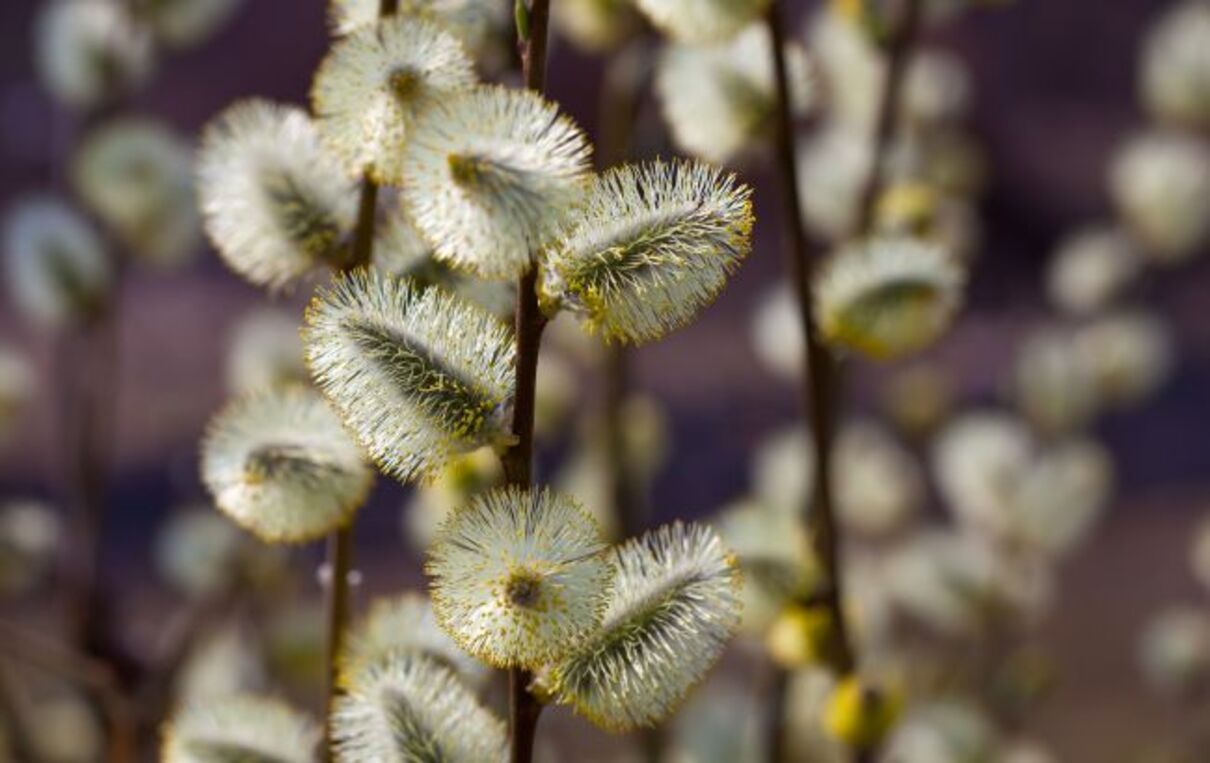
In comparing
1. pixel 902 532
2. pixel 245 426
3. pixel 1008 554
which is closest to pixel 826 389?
pixel 245 426

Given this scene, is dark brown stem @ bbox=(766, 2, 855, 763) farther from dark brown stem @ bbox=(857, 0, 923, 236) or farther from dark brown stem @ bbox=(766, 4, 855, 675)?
dark brown stem @ bbox=(857, 0, 923, 236)

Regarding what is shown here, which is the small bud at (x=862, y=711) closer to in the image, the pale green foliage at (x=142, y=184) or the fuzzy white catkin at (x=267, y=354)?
the fuzzy white catkin at (x=267, y=354)

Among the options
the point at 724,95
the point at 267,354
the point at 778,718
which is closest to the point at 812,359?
the point at 724,95

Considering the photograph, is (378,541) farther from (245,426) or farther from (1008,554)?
(245,426)

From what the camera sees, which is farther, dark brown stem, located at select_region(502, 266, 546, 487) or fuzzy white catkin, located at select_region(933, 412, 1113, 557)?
fuzzy white catkin, located at select_region(933, 412, 1113, 557)

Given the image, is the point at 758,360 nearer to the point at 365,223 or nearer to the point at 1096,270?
the point at 1096,270

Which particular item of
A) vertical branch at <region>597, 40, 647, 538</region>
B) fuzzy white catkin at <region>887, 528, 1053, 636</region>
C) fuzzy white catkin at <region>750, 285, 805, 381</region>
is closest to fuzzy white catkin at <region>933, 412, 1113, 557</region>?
fuzzy white catkin at <region>887, 528, 1053, 636</region>

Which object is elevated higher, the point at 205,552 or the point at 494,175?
the point at 205,552
